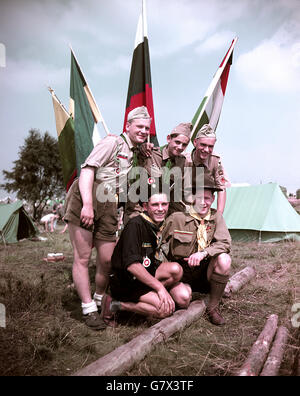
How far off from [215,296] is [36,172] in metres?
23.2

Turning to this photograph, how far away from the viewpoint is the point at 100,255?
303 cm

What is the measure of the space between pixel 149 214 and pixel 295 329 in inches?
68.5

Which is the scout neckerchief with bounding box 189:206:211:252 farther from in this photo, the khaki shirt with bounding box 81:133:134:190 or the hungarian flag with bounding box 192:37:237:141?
the hungarian flag with bounding box 192:37:237:141

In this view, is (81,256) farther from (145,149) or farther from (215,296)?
(215,296)

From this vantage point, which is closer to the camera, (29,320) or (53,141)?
(29,320)

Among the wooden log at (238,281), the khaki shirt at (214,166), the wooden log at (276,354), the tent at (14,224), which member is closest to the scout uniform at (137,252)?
the khaki shirt at (214,166)

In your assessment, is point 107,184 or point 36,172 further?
point 36,172

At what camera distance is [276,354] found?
7.03ft

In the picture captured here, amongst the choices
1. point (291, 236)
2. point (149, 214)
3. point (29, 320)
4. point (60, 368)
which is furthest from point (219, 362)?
point (291, 236)

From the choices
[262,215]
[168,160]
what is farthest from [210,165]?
[262,215]

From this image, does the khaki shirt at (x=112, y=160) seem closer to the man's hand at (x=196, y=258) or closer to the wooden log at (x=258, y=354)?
the man's hand at (x=196, y=258)

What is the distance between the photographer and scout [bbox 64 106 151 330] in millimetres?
2754

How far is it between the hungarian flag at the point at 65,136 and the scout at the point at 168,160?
7.02 feet
